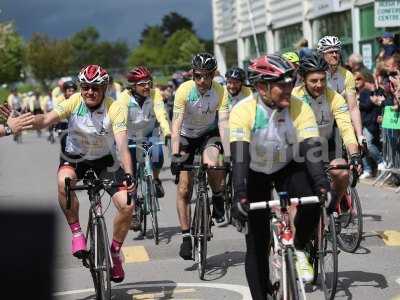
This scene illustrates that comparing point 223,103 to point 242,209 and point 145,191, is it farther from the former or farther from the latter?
point 242,209

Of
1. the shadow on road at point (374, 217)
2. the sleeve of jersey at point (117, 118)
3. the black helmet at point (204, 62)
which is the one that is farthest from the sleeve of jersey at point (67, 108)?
the shadow on road at point (374, 217)

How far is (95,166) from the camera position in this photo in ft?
23.9

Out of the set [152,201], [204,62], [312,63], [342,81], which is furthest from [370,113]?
[312,63]

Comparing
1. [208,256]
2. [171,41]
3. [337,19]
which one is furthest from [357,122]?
[171,41]

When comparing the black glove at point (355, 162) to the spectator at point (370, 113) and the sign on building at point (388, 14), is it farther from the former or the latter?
the sign on building at point (388, 14)

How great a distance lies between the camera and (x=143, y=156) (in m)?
10.5

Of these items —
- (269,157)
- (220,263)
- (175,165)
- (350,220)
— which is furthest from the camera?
(350,220)

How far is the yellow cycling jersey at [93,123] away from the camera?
23.4ft

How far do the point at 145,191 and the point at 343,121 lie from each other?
3.56 metres

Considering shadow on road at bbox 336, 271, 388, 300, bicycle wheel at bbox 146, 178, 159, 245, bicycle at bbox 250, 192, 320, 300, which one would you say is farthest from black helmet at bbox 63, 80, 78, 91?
bicycle at bbox 250, 192, 320, 300

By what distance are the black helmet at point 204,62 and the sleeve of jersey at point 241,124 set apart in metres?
2.70

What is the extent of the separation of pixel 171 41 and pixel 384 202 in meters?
128

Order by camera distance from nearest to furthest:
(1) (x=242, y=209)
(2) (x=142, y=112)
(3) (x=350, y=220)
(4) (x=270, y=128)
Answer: (1) (x=242, y=209) < (4) (x=270, y=128) < (3) (x=350, y=220) < (2) (x=142, y=112)

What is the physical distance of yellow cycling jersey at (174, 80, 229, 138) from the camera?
8.86 metres
